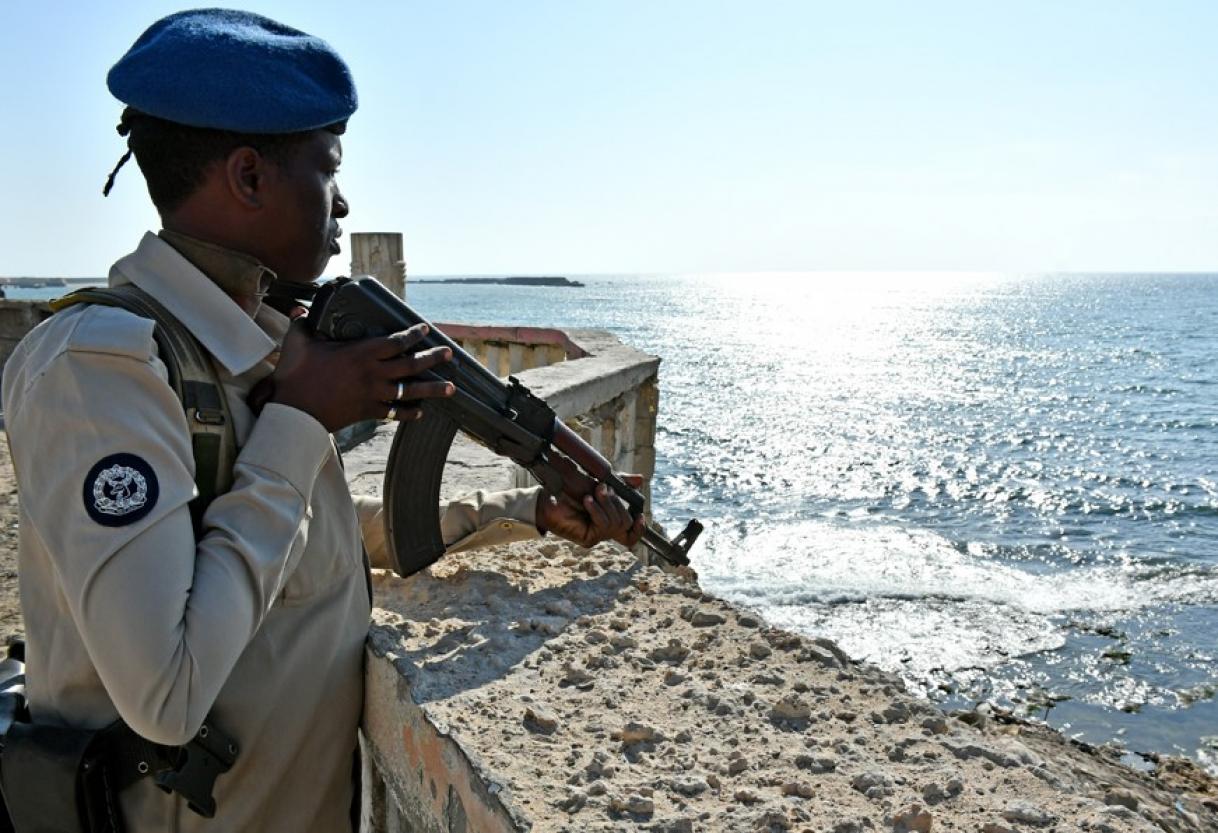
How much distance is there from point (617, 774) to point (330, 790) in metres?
0.52

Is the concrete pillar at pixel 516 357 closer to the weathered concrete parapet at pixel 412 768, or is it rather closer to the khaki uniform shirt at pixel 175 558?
the weathered concrete parapet at pixel 412 768

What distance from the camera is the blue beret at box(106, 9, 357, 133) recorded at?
1413 millimetres

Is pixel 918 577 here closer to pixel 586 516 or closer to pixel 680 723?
pixel 586 516

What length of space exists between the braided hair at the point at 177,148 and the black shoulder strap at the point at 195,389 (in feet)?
0.59

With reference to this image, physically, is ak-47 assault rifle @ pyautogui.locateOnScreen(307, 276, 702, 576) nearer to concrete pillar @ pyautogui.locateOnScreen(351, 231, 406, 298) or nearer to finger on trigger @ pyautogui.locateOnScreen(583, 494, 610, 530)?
finger on trigger @ pyautogui.locateOnScreen(583, 494, 610, 530)

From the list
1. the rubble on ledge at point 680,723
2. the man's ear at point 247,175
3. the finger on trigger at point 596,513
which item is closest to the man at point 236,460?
the man's ear at point 247,175

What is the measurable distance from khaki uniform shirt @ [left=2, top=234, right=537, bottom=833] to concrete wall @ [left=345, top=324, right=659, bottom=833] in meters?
0.14

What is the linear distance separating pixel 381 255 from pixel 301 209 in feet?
25.4

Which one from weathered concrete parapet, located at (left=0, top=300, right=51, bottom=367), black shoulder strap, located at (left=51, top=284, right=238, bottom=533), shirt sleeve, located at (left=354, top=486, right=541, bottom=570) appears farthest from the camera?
weathered concrete parapet, located at (left=0, top=300, right=51, bottom=367)

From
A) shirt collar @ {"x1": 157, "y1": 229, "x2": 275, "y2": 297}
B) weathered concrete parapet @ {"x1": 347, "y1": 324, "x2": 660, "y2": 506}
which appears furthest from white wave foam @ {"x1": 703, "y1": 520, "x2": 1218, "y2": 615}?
shirt collar @ {"x1": 157, "y1": 229, "x2": 275, "y2": 297}

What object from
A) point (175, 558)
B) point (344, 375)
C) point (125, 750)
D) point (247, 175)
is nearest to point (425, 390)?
point (344, 375)

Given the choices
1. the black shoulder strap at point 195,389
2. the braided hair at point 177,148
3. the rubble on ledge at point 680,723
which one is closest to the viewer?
the black shoulder strap at point 195,389

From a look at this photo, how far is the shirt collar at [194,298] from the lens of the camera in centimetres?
144

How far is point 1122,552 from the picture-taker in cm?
1736
